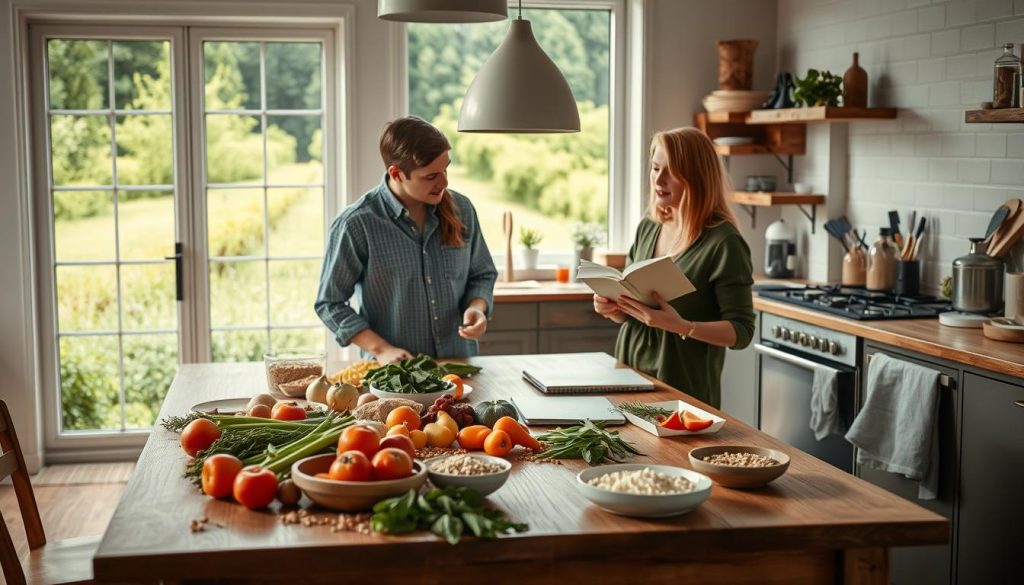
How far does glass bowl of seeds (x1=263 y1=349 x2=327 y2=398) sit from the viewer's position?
3076 mm

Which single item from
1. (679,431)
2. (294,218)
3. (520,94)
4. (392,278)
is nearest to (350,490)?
(679,431)

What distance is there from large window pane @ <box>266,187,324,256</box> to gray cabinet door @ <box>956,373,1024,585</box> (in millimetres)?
3268

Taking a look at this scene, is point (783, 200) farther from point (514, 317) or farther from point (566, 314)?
Result: point (514, 317)

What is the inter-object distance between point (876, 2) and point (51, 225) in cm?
401

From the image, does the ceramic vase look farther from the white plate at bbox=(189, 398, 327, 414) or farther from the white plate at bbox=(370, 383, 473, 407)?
the white plate at bbox=(189, 398, 327, 414)

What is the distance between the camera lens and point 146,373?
18.3 ft

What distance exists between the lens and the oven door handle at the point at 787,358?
432 cm

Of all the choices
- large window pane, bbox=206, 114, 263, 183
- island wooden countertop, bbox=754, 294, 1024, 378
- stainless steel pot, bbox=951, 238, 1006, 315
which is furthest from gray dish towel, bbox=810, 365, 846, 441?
large window pane, bbox=206, 114, 263, 183

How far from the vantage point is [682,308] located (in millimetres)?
3484

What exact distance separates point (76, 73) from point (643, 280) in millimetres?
3471

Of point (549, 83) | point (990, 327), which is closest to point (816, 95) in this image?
point (990, 327)

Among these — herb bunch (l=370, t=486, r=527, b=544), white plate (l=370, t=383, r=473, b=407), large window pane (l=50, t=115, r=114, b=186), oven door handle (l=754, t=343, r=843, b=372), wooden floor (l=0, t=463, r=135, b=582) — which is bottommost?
wooden floor (l=0, t=463, r=135, b=582)

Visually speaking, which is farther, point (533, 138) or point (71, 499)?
point (533, 138)

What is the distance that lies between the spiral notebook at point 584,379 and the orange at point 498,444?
2.35ft
